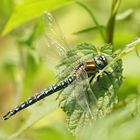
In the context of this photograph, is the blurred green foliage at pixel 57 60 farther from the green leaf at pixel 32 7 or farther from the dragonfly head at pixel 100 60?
the dragonfly head at pixel 100 60

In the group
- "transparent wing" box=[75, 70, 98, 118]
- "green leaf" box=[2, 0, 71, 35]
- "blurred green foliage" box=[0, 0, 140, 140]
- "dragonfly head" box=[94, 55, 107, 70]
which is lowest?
"blurred green foliage" box=[0, 0, 140, 140]

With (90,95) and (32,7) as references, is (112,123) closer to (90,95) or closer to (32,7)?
(90,95)


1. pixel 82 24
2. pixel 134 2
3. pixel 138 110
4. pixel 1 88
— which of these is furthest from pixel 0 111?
pixel 138 110

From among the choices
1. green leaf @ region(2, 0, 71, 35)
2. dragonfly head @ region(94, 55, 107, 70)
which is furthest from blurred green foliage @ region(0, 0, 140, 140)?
dragonfly head @ region(94, 55, 107, 70)

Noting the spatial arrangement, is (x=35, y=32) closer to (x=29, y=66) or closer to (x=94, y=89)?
(x=29, y=66)

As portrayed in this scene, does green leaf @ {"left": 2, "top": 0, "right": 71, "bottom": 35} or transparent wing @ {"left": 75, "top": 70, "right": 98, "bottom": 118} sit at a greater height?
green leaf @ {"left": 2, "top": 0, "right": 71, "bottom": 35}

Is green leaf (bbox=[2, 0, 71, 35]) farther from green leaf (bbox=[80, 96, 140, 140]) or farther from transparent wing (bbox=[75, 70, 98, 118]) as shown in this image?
green leaf (bbox=[80, 96, 140, 140])
